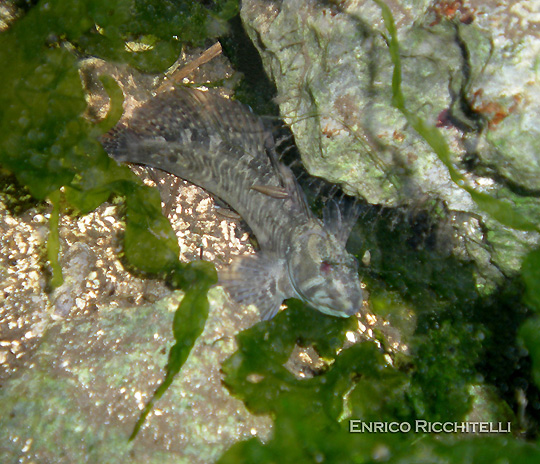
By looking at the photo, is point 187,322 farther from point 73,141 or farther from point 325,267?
point 73,141

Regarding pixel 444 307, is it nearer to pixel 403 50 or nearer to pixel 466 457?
pixel 466 457

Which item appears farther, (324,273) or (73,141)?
(324,273)

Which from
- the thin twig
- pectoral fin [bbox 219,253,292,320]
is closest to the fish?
pectoral fin [bbox 219,253,292,320]

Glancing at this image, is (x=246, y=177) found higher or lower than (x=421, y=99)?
lower

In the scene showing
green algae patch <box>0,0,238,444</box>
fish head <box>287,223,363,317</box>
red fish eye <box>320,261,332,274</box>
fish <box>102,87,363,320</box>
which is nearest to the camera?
green algae patch <box>0,0,238,444</box>

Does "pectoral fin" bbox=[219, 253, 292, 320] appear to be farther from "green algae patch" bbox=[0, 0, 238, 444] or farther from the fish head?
"green algae patch" bbox=[0, 0, 238, 444]

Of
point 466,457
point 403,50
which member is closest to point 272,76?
point 403,50

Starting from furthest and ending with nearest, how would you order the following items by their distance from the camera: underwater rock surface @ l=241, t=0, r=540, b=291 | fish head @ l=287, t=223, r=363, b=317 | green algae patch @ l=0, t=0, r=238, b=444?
fish head @ l=287, t=223, r=363, b=317 → green algae patch @ l=0, t=0, r=238, b=444 → underwater rock surface @ l=241, t=0, r=540, b=291

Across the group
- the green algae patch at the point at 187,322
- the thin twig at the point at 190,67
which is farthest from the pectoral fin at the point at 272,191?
the thin twig at the point at 190,67

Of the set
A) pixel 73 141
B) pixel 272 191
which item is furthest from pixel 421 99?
pixel 73 141
